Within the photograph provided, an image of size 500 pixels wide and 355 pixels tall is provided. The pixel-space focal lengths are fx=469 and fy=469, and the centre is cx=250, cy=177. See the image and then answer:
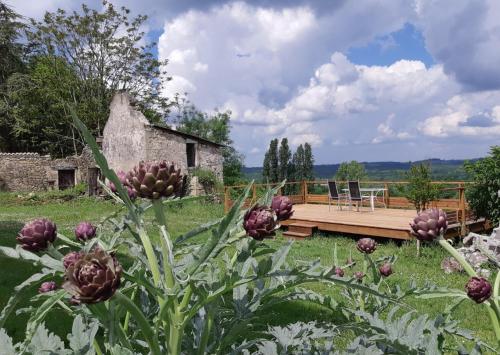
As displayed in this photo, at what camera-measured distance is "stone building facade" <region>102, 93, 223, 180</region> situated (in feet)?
61.0

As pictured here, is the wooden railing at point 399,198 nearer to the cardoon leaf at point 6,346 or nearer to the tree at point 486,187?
the tree at point 486,187

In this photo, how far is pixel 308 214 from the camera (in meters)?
11.6

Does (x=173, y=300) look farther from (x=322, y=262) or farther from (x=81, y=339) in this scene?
(x=322, y=262)

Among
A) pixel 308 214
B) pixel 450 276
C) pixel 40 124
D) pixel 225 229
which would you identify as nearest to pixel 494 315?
pixel 225 229

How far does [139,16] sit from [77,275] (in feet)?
90.5

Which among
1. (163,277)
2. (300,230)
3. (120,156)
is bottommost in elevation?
(300,230)

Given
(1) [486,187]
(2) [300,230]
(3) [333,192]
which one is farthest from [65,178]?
(1) [486,187]

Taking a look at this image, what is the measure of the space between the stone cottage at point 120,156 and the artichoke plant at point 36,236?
631 inches

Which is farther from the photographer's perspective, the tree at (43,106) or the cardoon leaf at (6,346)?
the tree at (43,106)

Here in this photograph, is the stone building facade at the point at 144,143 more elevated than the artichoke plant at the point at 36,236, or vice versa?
the stone building facade at the point at 144,143

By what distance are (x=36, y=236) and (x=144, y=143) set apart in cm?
1763

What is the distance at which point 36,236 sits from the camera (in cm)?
121

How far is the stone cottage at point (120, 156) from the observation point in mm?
18703

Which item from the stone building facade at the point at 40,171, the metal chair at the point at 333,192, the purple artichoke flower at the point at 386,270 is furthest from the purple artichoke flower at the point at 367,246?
the stone building facade at the point at 40,171
